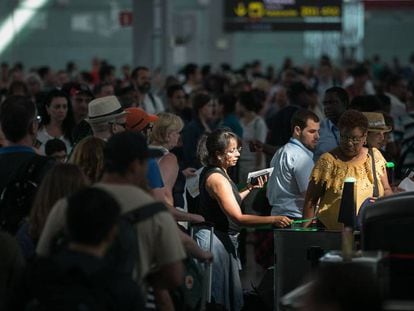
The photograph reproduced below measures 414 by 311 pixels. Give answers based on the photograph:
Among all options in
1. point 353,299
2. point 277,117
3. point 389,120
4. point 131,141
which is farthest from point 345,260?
point 277,117

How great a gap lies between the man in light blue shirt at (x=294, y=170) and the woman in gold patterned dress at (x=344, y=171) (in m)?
0.92

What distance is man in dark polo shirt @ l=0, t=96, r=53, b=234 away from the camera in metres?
7.19

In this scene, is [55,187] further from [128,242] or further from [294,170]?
[294,170]

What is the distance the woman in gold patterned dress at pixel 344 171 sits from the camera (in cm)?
899

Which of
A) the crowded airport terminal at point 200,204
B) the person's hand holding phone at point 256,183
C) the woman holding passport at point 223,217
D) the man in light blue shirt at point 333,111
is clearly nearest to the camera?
the crowded airport terminal at point 200,204

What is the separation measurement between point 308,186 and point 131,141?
3.47 metres

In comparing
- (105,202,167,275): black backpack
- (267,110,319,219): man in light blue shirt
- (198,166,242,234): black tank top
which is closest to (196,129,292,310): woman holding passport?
(198,166,242,234): black tank top

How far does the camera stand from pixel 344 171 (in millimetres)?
9055

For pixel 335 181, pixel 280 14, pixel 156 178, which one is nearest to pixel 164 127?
pixel 335 181

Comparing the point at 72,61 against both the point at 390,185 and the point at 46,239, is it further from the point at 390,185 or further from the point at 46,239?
the point at 46,239

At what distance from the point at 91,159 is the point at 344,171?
2621 millimetres

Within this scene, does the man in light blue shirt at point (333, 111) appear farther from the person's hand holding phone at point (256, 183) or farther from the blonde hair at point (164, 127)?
the blonde hair at point (164, 127)

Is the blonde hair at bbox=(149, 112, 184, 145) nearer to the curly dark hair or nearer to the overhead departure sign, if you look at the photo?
the curly dark hair

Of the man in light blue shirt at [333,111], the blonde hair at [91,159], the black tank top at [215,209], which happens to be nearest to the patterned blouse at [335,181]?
the black tank top at [215,209]
